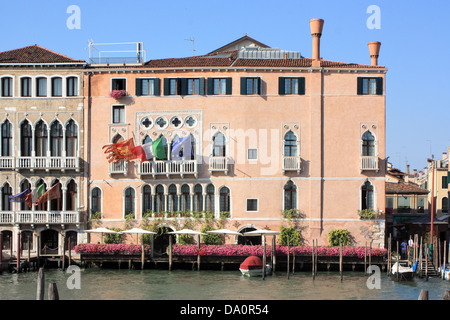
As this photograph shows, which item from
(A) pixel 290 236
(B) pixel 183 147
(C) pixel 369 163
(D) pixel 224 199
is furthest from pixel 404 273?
(B) pixel 183 147

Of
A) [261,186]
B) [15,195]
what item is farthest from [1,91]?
[261,186]

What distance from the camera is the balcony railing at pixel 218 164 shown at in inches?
1585

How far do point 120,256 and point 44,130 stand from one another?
8299 mm

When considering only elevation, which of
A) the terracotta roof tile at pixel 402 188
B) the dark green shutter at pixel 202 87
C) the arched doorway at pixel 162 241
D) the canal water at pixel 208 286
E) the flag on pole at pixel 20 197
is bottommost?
the canal water at pixel 208 286

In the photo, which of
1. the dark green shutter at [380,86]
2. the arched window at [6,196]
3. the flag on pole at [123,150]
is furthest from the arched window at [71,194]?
the dark green shutter at [380,86]

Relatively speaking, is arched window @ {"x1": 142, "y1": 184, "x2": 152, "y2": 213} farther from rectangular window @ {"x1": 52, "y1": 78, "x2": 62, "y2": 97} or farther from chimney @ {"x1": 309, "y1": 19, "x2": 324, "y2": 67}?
chimney @ {"x1": 309, "y1": 19, "x2": 324, "y2": 67}

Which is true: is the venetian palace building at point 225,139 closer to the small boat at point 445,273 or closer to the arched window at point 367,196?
the arched window at point 367,196

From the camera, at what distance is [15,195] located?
133ft

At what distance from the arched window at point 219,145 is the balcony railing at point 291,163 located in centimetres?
325

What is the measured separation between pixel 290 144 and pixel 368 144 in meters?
4.03

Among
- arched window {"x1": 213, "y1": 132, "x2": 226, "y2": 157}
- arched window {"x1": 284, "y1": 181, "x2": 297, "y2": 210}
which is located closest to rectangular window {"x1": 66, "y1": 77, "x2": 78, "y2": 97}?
arched window {"x1": 213, "y1": 132, "x2": 226, "y2": 157}

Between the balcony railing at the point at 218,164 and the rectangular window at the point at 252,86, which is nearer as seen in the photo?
the balcony railing at the point at 218,164

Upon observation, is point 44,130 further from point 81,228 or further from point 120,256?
point 120,256

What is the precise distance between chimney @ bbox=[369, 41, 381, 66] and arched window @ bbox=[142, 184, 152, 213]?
44.9 ft
